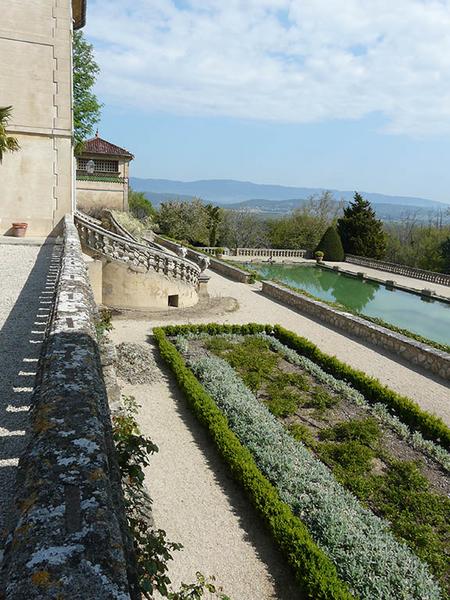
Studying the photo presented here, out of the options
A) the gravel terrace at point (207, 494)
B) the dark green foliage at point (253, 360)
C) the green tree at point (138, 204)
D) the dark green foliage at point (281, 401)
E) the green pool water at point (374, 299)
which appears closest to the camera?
the gravel terrace at point (207, 494)

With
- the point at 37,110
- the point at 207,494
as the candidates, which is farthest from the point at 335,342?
the point at 37,110

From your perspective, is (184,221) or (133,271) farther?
(184,221)

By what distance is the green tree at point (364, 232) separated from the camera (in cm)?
4388

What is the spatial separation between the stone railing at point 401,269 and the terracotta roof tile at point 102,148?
21625mm

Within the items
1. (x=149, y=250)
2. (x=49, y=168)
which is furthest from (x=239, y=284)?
(x=49, y=168)

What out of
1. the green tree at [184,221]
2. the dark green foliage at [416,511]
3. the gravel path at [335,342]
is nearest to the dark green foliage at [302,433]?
the dark green foliage at [416,511]

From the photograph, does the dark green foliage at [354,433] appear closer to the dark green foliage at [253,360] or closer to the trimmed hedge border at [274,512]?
the trimmed hedge border at [274,512]

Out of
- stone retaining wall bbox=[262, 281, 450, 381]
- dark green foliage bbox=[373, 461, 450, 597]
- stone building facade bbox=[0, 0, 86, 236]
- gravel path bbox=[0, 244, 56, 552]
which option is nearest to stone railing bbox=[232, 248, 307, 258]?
stone retaining wall bbox=[262, 281, 450, 381]

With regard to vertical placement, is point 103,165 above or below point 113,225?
above

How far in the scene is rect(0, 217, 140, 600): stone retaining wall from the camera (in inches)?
51.9

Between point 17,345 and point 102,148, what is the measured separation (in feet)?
111

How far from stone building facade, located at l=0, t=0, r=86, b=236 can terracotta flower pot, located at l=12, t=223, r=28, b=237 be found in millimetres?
297

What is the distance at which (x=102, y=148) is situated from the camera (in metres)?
37.1

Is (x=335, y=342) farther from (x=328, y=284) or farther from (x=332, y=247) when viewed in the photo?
(x=332, y=247)
